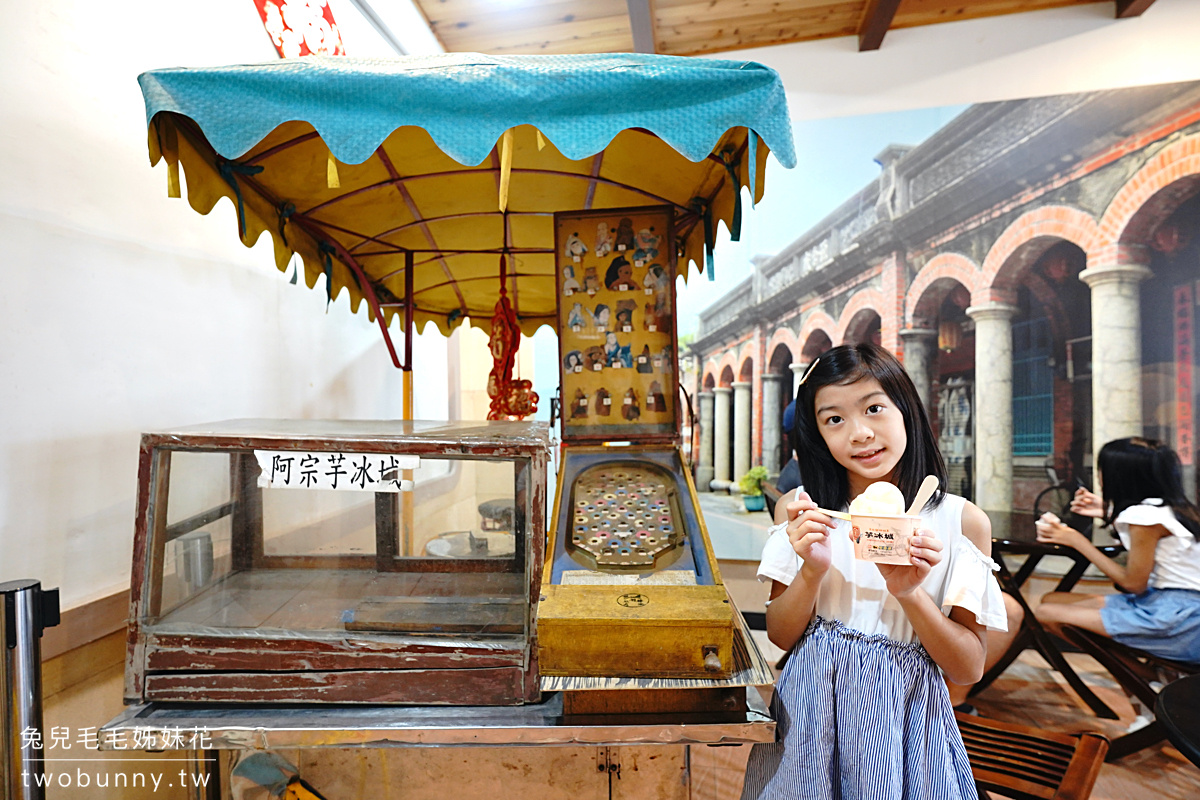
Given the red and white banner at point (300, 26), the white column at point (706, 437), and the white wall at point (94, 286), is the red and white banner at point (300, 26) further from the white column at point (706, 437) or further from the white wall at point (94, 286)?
the white column at point (706, 437)

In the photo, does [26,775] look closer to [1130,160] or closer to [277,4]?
[277,4]

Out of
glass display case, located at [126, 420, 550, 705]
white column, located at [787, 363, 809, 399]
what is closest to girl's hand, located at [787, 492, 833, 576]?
glass display case, located at [126, 420, 550, 705]

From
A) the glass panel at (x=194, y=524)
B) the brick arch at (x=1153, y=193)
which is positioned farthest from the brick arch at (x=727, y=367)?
the glass panel at (x=194, y=524)

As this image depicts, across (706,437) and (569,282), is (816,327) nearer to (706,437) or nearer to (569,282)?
(706,437)

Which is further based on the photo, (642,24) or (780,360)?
(780,360)

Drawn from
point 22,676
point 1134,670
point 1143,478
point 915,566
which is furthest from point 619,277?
point 1134,670

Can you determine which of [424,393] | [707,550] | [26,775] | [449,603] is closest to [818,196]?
[424,393]

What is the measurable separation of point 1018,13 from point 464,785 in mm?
5301

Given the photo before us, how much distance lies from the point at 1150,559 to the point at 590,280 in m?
2.73

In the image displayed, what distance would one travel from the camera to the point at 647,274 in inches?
69.7

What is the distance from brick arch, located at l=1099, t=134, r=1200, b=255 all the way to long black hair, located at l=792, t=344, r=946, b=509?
3.47 m

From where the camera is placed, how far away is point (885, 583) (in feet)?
3.57

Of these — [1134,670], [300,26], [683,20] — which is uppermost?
[683,20]

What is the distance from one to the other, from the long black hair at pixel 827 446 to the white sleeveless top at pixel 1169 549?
79.6 inches
